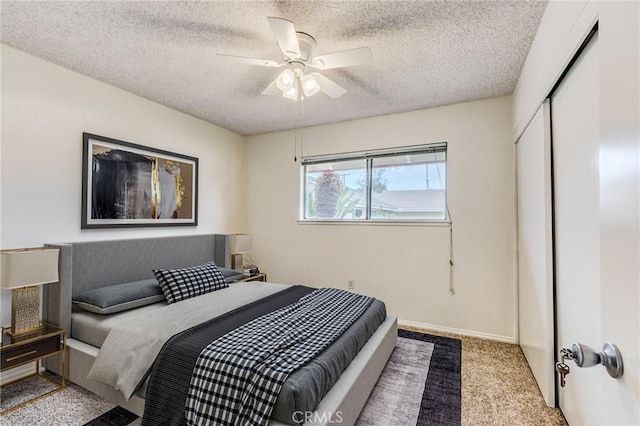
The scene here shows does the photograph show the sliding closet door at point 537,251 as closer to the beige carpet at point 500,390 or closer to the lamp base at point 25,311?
the beige carpet at point 500,390

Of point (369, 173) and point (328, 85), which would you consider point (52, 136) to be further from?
point (369, 173)

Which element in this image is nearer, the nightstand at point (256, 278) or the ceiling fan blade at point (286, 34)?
the ceiling fan blade at point (286, 34)

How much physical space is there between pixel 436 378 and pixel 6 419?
300 cm

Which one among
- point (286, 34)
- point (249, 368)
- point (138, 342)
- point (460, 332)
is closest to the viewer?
point (249, 368)

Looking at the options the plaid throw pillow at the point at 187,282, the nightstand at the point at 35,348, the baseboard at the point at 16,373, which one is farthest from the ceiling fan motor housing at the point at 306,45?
the baseboard at the point at 16,373

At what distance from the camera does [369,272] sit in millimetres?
3908

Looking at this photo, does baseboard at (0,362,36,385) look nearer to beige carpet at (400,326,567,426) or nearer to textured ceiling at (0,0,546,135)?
textured ceiling at (0,0,546,135)

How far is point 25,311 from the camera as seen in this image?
2236mm

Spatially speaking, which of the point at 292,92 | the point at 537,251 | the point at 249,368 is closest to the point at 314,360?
the point at 249,368

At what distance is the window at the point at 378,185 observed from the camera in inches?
145

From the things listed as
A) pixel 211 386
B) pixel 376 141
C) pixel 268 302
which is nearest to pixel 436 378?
pixel 268 302

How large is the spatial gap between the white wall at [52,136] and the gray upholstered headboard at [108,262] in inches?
6.9

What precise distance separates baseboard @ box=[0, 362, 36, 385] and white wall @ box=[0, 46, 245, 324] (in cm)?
41

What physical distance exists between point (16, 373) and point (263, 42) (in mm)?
3241
